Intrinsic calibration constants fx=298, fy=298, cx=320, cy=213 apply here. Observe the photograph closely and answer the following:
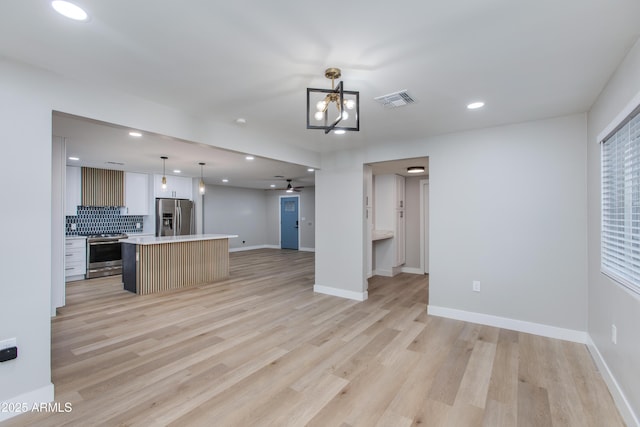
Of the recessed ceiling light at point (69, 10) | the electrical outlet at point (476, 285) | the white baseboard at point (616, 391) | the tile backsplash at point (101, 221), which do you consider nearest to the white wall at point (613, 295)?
the white baseboard at point (616, 391)

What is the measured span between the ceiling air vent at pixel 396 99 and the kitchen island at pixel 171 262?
4.37m

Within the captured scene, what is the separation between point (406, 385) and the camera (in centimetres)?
235

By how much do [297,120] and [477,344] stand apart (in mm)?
3066

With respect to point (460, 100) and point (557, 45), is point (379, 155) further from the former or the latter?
point (557, 45)

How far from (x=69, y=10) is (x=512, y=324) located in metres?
4.68

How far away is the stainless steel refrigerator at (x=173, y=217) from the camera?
7398 millimetres

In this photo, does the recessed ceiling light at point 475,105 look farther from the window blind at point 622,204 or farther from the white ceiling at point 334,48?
the window blind at point 622,204

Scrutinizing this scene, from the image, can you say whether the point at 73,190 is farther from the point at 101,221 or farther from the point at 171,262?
the point at 171,262

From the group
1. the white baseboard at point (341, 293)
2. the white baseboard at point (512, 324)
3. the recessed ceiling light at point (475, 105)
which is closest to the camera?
the recessed ceiling light at point (475, 105)

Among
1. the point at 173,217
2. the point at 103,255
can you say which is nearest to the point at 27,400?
the point at 103,255

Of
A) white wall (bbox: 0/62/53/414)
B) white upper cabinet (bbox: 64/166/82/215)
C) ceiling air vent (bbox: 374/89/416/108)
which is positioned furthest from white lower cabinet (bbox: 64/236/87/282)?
ceiling air vent (bbox: 374/89/416/108)

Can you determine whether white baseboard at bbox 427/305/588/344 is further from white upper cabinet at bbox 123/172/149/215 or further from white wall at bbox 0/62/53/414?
white upper cabinet at bbox 123/172/149/215

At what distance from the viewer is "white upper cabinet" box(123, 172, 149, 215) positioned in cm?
689

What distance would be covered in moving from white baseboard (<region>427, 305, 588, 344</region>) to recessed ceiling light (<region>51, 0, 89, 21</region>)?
4.36 m
